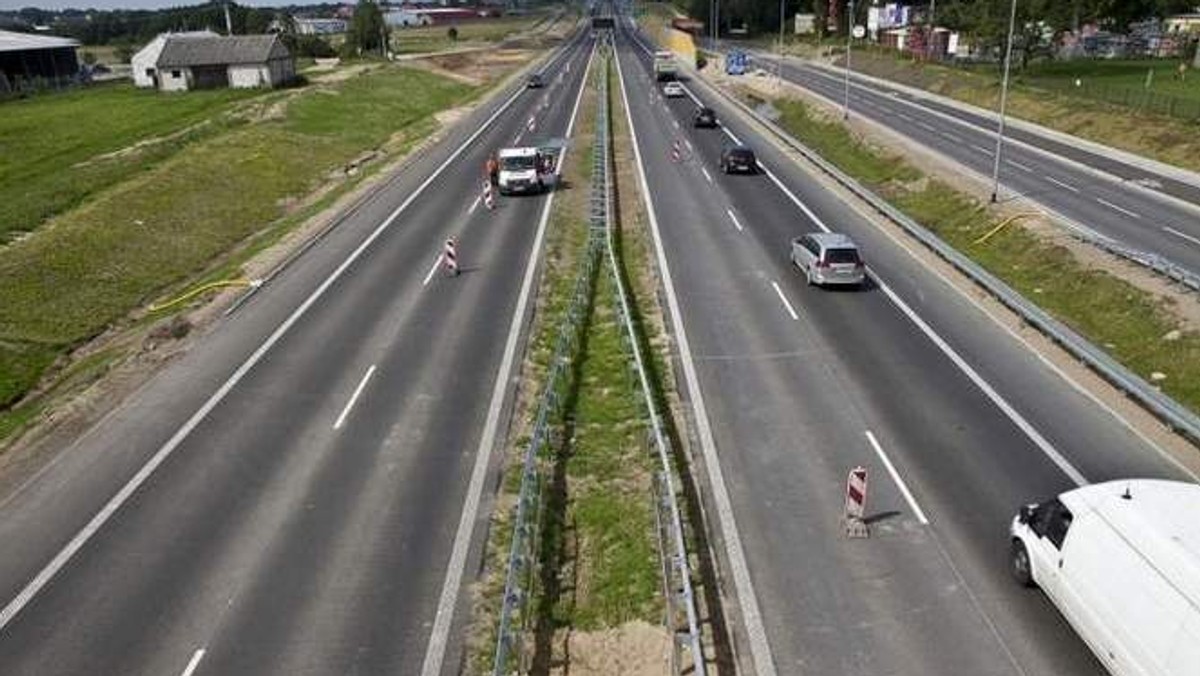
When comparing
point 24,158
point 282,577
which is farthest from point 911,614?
point 24,158

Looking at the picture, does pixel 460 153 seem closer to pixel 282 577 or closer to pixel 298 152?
pixel 298 152

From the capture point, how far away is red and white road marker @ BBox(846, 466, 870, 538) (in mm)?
17125

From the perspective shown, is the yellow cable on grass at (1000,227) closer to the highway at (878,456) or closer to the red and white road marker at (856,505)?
the highway at (878,456)

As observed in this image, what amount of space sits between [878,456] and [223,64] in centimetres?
9847

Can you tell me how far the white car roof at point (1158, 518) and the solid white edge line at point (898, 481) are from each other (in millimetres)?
3225

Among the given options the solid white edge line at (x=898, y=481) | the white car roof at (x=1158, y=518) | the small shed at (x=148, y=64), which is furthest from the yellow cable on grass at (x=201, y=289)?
the small shed at (x=148, y=64)

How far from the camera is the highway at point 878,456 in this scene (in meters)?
14.7

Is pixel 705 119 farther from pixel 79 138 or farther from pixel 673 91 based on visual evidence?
pixel 79 138

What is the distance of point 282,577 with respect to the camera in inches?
656

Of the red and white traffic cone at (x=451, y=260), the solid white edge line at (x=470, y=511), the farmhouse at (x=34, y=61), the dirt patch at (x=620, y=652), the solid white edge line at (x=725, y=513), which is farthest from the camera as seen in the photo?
the farmhouse at (x=34, y=61)

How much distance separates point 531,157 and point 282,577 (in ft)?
114

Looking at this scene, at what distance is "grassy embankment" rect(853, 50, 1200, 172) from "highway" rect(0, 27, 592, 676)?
44.1 metres

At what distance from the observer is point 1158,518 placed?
43.4 ft

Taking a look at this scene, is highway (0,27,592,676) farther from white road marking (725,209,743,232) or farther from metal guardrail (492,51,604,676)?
white road marking (725,209,743,232)
